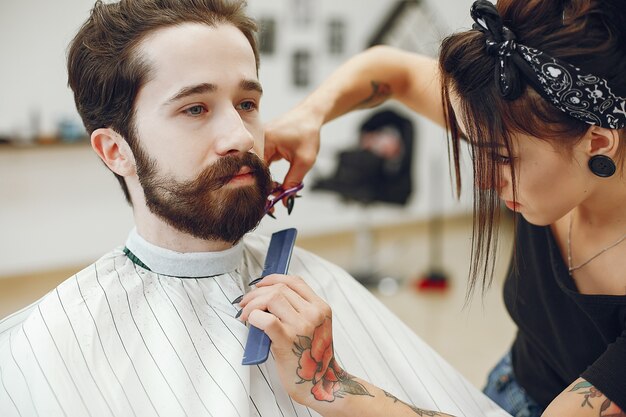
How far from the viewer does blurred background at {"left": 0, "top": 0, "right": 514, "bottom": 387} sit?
14.8ft

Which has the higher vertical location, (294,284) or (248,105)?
(248,105)

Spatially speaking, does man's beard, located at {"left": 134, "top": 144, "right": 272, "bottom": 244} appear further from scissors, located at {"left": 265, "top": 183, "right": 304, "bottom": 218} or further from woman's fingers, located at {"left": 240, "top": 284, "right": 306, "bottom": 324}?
woman's fingers, located at {"left": 240, "top": 284, "right": 306, "bottom": 324}

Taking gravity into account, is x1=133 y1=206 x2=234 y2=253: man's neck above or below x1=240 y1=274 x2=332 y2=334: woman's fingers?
below

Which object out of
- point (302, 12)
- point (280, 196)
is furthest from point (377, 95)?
point (302, 12)

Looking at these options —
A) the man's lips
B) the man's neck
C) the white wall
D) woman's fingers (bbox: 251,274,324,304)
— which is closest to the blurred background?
the white wall

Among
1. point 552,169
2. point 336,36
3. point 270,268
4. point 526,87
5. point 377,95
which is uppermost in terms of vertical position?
point 526,87

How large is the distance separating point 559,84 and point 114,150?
35.2 inches

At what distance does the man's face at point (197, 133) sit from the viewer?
1306mm

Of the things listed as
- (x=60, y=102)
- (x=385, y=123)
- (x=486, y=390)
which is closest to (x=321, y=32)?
(x=385, y=123)

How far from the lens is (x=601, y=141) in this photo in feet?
3.74

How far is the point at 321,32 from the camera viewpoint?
6.02 metres

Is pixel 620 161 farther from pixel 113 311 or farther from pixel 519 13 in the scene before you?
pixel 113 311

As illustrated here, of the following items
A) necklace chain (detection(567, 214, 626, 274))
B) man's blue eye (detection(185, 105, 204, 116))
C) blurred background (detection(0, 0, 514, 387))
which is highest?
man's blue eye (detection(185, 105, 204, 116))

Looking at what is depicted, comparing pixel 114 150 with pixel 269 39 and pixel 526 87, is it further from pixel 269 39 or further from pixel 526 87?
pixel 269 39
